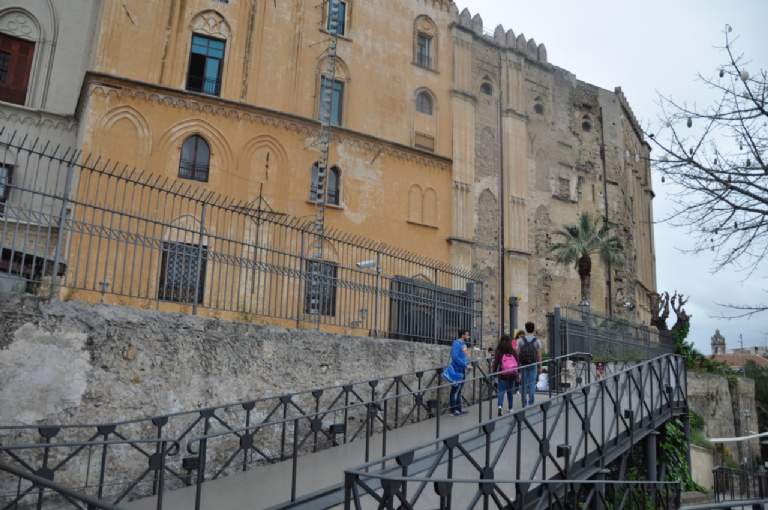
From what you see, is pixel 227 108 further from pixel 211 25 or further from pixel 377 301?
pixel 377 301

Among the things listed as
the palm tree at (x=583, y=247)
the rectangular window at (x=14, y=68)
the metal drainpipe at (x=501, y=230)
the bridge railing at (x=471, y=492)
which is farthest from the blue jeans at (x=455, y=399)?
the palm tree at (x=583, y=247)

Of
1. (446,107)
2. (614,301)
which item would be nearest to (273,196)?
(446,107)

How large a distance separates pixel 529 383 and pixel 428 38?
888 inches

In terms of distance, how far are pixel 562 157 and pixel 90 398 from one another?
31.5 m

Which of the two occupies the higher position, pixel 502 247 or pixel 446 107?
pixel 446 107

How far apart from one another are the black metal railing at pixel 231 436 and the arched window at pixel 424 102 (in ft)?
62.2

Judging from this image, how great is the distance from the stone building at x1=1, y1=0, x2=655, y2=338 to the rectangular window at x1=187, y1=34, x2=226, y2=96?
5 centimetres

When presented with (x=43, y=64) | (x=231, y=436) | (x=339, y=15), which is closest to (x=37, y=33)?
(x=43, y=64)

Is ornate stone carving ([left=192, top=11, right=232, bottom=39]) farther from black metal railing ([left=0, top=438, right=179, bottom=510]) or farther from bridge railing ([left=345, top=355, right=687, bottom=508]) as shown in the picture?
black metal railing ([left=0, top=438, right=179, bottom=510])

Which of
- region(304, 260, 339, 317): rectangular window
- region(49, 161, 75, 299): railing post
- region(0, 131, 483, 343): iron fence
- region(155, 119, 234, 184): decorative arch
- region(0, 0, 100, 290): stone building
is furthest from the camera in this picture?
region(0, 0, 100, 290): stone building

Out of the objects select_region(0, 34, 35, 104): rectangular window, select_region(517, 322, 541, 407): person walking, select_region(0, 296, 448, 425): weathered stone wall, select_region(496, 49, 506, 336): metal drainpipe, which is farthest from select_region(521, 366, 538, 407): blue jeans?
select_region(0, 34, 35, 104): rectangular window

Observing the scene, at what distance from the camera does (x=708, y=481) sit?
19.1 meters

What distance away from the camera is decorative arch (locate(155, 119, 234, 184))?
21672 mm

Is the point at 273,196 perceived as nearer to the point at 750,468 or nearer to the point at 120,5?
the point at 120,5
